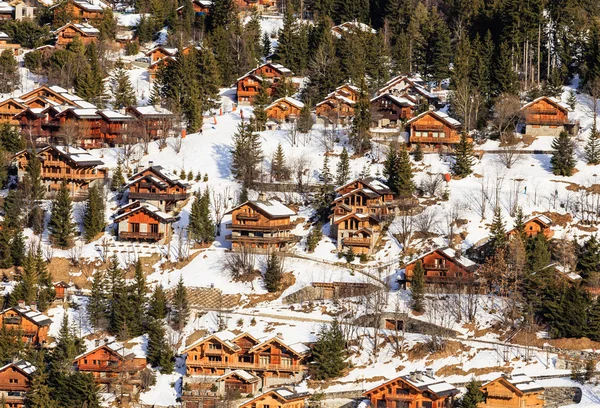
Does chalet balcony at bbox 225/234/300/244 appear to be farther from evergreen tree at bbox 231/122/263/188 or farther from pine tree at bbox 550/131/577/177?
pine tree at bbox 550/131/577/177

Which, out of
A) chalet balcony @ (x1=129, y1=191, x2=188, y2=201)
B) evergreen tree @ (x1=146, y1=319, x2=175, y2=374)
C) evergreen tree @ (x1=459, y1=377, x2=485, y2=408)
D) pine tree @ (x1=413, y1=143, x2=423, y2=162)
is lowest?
evergreen tree @ (x1=459, y1=377, x2=485, y2=408)

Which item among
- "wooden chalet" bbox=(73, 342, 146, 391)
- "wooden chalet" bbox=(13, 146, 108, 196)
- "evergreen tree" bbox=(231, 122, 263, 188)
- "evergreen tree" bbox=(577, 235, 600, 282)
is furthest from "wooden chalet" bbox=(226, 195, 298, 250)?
"evergreen tree" bbox=(577, 235, 600, 282)

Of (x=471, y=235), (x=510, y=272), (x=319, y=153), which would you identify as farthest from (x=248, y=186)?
(x=510, y=272)

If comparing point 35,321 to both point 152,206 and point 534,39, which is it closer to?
point 152,206

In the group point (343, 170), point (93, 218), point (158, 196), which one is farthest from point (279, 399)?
point (343, 170)

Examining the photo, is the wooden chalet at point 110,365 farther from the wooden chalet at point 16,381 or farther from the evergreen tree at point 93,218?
the evergreen tree at point 93,218
